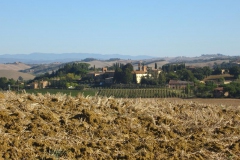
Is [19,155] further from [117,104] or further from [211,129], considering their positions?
[211,129]

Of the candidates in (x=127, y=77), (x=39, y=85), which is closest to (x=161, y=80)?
(x=127, y=77)

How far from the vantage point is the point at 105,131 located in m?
7.38

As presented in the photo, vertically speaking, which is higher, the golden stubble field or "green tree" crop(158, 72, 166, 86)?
the golden stubble field

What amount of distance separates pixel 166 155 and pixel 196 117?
2.52 meters

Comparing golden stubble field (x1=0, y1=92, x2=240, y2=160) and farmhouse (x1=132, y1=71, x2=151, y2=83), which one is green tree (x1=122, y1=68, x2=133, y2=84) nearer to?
farmhouse (x1=132, y1=71, x2=151, y2=83)

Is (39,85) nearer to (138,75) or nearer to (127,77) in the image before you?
(127,77)

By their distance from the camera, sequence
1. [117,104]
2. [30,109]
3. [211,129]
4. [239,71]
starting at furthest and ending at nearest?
1. [239,71]
2. [117,104]
3. [211,129]
4. [30,109]

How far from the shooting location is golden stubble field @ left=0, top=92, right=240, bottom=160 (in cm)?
644

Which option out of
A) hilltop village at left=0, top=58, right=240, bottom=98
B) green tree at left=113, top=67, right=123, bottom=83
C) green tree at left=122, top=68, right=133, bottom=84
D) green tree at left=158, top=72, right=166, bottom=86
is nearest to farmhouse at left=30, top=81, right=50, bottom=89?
hilltop village at left=0, top=58, right=240, bottom=98

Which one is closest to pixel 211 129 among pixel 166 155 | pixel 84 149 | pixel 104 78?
pixel 166 155

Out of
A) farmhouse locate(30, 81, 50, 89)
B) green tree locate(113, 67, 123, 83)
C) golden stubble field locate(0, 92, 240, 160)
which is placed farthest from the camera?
green tree locate(113, 67, 123, 83)

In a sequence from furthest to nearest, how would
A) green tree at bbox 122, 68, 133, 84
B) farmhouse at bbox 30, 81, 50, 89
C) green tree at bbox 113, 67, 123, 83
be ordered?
1. green tree at bbox 113, 67, 123, 83
2. green tree at bbox 122, 68, 133, 84
3. farmhouse at bbox 30, 81, 50, 89

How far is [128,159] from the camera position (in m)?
6.47

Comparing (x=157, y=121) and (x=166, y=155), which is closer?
(x=166, y=155)
